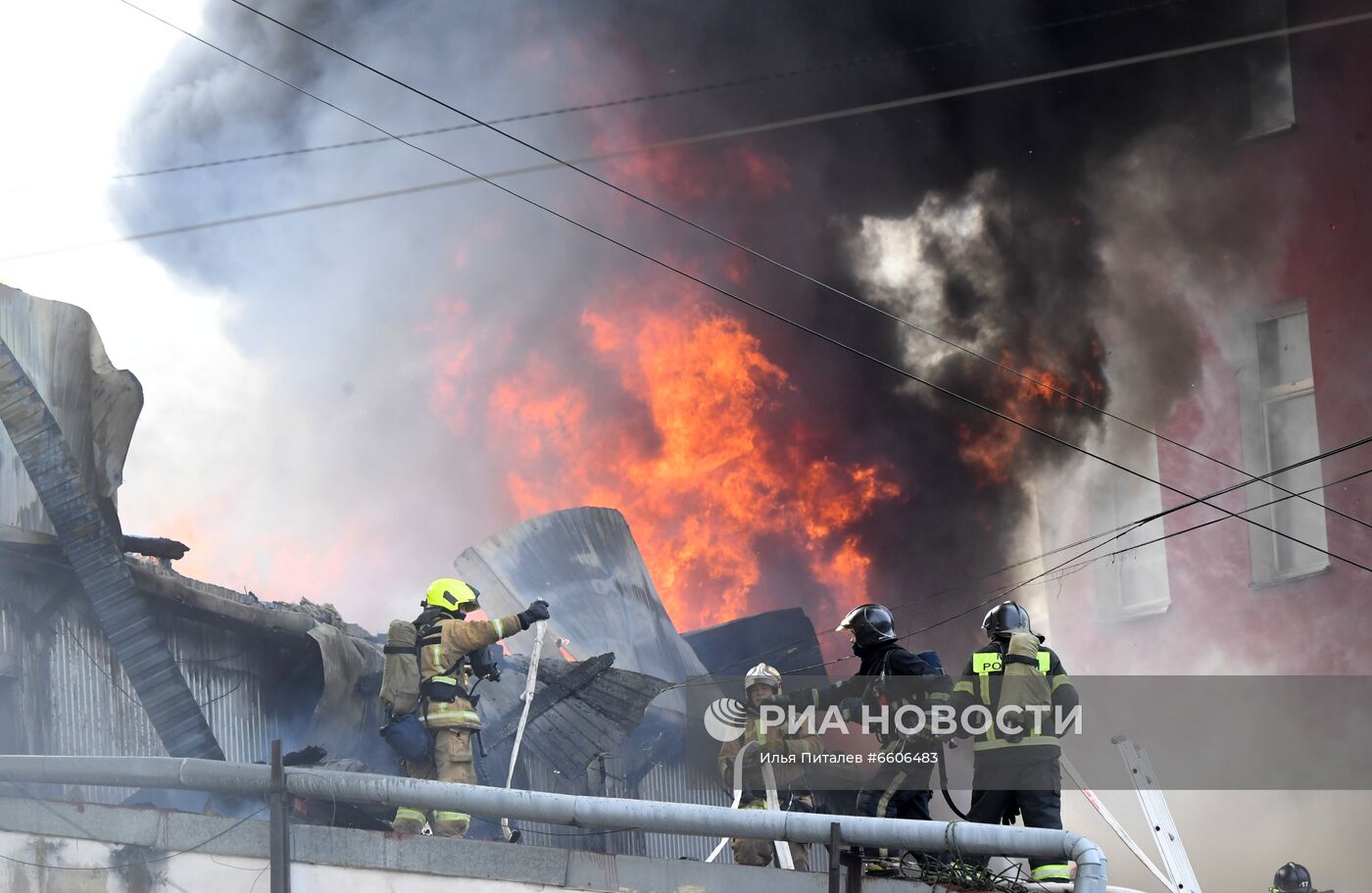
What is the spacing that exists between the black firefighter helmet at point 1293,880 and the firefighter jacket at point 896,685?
354 cm

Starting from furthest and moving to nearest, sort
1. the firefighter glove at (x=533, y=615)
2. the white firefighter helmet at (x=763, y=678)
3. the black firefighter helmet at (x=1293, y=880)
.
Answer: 1. the black firefighter helmet at (x=1293, y=880)
2. the white firefighter helmet at (x=763, y=678)
3. the firefighter glove at (x=533, y=615)

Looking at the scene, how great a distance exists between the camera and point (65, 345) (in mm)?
11258

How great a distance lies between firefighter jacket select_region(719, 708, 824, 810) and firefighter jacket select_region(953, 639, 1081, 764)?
1543mm

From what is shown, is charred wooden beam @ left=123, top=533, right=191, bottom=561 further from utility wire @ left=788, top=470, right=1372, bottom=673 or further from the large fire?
the large fire

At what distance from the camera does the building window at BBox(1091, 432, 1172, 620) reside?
688 inches

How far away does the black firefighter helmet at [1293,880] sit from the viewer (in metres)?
9.81

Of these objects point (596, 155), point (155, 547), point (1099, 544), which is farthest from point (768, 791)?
point (596, 155)

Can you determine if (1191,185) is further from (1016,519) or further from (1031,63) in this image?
(1016,519)

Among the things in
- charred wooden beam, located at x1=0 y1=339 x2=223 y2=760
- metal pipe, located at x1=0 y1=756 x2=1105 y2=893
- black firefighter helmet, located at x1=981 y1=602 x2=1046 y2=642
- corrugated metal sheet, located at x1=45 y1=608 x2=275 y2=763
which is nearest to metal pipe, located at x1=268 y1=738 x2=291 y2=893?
metal pipe, located at x1=0 y1=756 x2=1105 y2=893

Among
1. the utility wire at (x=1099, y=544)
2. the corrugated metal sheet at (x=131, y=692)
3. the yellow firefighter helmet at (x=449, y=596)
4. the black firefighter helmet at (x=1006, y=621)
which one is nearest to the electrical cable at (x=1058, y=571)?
the utility wire at (x=1099, y=544)

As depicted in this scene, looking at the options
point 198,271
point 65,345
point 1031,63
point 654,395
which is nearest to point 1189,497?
point 1031,63

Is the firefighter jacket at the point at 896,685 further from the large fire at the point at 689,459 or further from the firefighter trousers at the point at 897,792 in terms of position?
the large fire at the point at 689,459

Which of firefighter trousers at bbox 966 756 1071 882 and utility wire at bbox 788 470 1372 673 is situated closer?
firefighter trousers at bbox 966 756 1071 882

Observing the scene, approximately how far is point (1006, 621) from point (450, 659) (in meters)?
3.14
